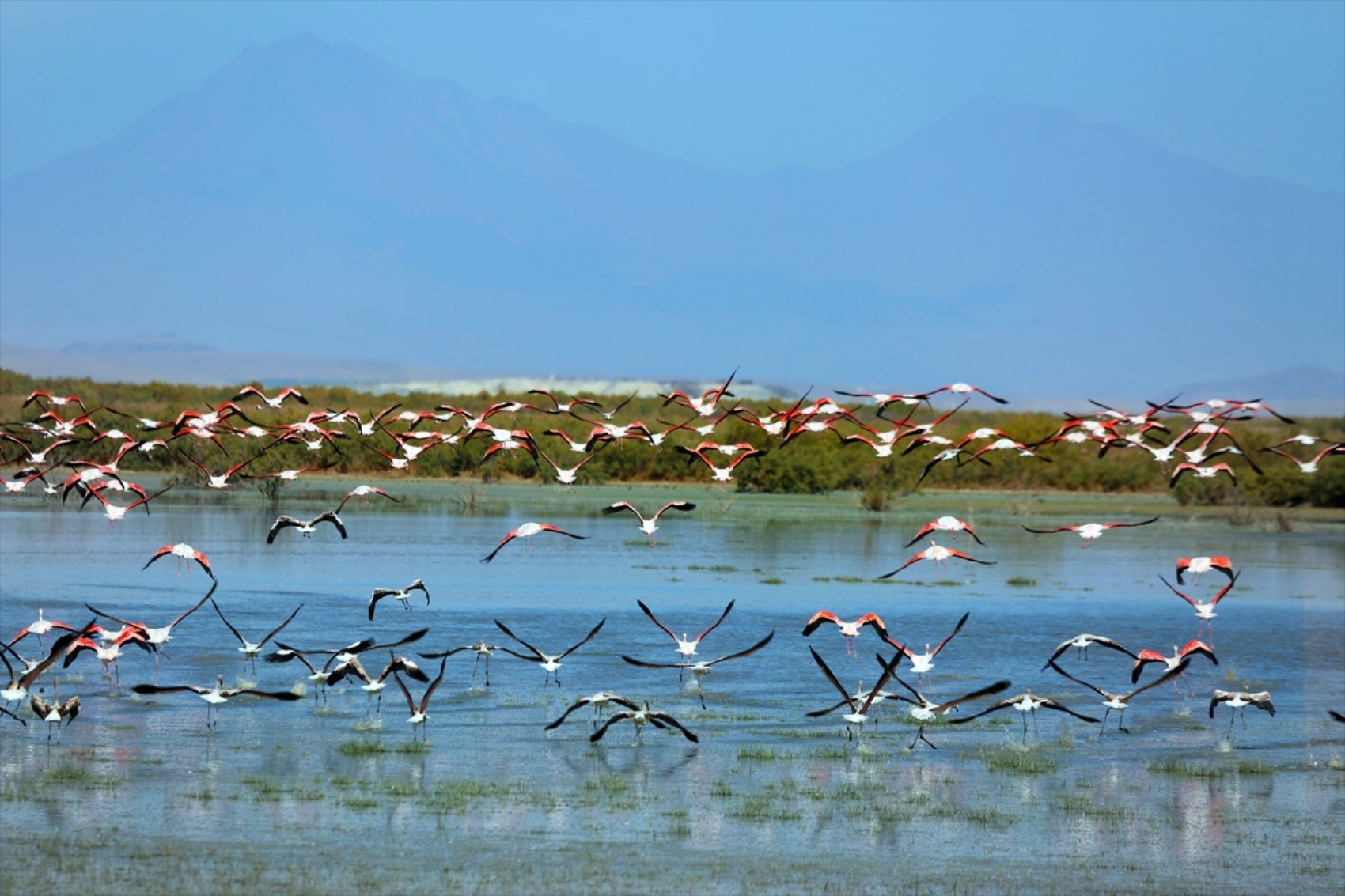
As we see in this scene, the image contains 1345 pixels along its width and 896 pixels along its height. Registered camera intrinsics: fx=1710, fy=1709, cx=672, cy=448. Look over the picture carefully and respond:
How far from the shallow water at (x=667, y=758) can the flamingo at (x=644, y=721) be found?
20cm

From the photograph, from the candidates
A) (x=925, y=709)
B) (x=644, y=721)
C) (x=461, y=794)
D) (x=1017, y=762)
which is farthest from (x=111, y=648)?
(x=1017, y=762)

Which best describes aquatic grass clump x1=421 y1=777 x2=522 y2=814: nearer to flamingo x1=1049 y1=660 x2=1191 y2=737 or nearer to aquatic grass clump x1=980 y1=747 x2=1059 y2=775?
aquatic grass clump x1=980 y1=747 x2=1059 y2=775

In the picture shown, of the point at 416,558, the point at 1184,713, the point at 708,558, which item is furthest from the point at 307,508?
the point at 1184,713

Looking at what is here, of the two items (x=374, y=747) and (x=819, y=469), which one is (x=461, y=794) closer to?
(x=374, y=747)

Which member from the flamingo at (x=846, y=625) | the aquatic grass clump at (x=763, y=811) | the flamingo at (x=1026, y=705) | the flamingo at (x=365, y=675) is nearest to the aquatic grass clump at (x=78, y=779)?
the flamingo at (x=365, y=675)

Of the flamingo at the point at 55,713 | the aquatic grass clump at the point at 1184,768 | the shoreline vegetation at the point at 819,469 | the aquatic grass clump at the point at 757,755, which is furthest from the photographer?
the shoreline vegetation at the point at 819,469

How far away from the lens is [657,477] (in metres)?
67.2

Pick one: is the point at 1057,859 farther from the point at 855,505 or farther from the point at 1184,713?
the point at 855,505

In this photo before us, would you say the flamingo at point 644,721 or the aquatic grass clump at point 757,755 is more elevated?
the flamingo at point 644,721

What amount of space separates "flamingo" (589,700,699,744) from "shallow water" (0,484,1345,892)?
204 mm

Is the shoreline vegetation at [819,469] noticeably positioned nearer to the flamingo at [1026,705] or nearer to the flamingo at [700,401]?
the flamingo at [700,401]

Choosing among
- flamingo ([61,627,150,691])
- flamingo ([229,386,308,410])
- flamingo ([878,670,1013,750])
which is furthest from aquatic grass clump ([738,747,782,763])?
flamingo ([229,386,308,410])

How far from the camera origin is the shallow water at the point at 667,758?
15.0m

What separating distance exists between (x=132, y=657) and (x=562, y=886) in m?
11.9
